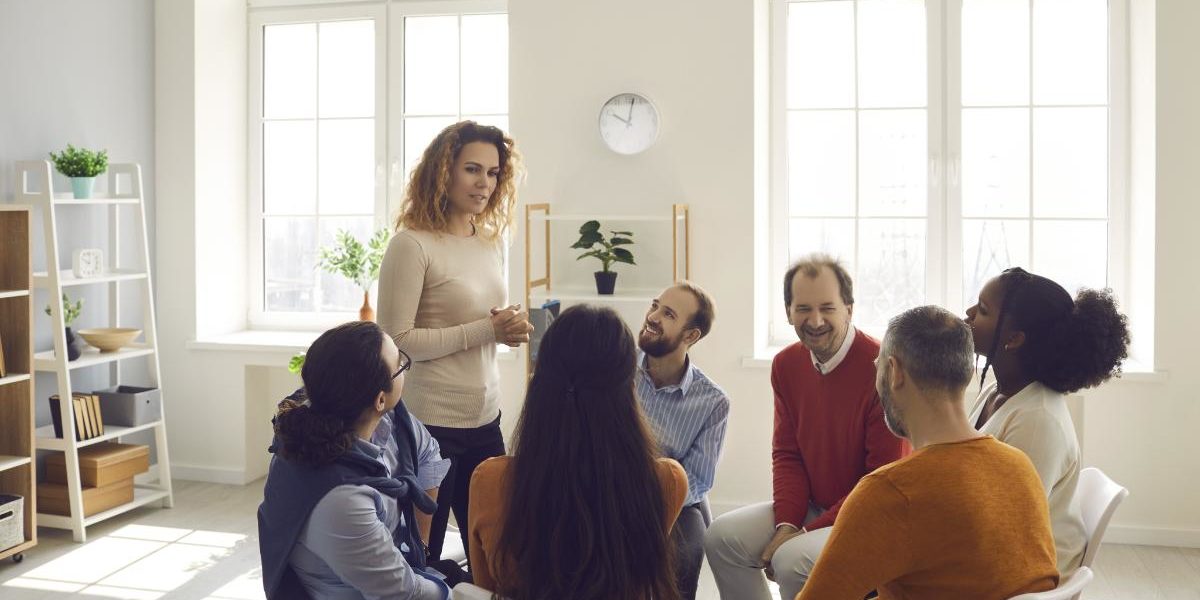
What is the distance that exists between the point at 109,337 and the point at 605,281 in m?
2.11

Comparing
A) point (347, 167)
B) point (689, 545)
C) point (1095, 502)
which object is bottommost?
point (689, 545)

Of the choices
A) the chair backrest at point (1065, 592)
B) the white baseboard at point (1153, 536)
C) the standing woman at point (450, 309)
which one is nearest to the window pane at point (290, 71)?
the standing woman at point (450, 309)

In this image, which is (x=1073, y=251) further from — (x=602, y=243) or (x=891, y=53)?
(x=602, y=243)

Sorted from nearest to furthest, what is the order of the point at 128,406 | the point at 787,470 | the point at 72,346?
the point at 787,470 < the point at 72,346 < the point at 128,406

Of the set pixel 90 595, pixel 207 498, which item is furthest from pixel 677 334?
pixel 207 498

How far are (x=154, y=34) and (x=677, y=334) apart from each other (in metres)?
3.61

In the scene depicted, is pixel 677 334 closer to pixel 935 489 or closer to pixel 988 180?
pixel 935 489

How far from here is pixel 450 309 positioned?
2809mm

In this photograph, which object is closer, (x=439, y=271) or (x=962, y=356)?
(x=962, y=356)

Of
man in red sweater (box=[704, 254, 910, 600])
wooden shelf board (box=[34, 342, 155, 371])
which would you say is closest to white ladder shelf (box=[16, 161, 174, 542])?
wooden shelf board (box=[34, 342, 155, 371])

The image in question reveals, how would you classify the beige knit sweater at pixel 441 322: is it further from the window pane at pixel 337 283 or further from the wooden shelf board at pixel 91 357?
the window pane at pixel 337 283

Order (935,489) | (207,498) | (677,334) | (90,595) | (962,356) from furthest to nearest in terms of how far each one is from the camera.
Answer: (207,498), (90,595), (677,334), (962,356), (935,489)

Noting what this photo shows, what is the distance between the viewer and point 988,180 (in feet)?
15.1

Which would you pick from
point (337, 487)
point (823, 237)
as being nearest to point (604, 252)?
point (823, 237)
